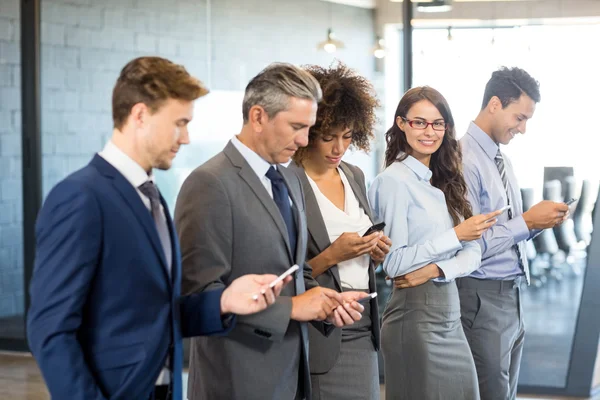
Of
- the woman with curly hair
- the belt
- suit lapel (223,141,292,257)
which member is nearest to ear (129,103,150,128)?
suit lapel (223,141,292,257)

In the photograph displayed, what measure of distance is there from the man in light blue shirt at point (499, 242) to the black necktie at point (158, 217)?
1.67 meters

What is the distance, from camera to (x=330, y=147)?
2.66 m

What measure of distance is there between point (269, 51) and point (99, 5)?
1287 millimetres

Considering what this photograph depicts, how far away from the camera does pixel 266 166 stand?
216cm

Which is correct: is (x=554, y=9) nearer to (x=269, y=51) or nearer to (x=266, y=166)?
(x=269, y=51)

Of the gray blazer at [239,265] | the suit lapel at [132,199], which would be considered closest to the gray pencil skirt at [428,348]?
the gray blazer at [239,265]

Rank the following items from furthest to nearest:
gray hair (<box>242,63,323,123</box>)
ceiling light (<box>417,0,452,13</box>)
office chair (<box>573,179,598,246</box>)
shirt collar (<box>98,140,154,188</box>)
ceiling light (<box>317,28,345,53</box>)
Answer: ceiling light (<box>317,28,345,53</box>) < ceiling light (<box>417,0,452,13</box>) < office chair (<box>573,179,598,246</box>) < gray hair (<box>242,63,323,123</box>) < shirt collar (<box>98,140,154,188</box>)

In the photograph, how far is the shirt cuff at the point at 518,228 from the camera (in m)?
3.10

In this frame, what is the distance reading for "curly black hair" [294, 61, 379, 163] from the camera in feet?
8.65

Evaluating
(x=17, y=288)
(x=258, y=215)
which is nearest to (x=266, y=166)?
(x=258, y=215)

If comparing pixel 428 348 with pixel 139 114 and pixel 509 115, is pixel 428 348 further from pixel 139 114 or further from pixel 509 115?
pixel 139 114

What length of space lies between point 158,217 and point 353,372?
110cm

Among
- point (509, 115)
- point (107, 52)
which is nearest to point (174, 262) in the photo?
point (509, 115)

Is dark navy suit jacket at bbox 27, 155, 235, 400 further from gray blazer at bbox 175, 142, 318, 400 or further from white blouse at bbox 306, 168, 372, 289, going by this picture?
white blouse at bbox 306, 168, 372, 289
